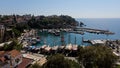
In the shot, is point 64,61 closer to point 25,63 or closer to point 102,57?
point 102,57

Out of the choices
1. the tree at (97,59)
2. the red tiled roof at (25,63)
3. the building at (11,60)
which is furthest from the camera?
the red tiled roof at (25,63)

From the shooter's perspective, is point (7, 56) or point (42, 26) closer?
point (7, 56)

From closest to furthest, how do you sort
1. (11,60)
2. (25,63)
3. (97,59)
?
1. (97,59)
2. (11,60)
3. (25,63)

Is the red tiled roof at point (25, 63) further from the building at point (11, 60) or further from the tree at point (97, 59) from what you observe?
the tree at point (97, 59)

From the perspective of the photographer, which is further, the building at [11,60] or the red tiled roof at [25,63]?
the red tiled roof at [25,63]

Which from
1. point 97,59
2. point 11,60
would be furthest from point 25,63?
point 97,59

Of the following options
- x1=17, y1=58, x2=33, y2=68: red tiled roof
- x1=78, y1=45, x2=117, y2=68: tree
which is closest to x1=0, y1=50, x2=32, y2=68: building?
x1=17, y1=58, x2=33, y2=68: red tiled roof

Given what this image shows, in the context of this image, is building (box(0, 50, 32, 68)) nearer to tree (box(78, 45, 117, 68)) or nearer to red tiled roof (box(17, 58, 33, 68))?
red tiled roof (box(17, 58, 33, 68))

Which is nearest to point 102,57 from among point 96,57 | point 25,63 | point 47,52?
point 96,57

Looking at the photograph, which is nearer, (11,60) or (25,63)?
(11,60)

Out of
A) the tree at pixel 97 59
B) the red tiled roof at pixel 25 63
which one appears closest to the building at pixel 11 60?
the red tiled roof at pixel 25 63

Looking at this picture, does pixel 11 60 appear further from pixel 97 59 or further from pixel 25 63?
pixel 97 59
